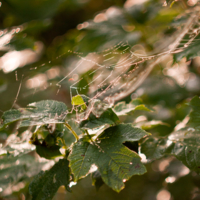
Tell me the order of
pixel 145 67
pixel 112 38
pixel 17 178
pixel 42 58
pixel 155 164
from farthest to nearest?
pixel 42 58 → pixel 112 38 → pixel 145 67 → pixel 155 164 → pixel 17 178

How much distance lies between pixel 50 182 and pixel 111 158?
21 centimetres

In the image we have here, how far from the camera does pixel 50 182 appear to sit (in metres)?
0.58

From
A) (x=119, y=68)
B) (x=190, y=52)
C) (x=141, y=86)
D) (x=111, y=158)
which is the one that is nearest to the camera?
(x=111, y=158)

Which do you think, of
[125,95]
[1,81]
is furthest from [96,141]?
[1,81]

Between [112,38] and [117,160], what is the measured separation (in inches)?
47.9

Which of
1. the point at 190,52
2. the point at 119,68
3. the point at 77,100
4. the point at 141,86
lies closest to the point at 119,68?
the point at 119,68

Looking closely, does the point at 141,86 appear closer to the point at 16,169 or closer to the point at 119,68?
the point at 119,68

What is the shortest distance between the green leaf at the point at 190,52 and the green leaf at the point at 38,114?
1.94 feet

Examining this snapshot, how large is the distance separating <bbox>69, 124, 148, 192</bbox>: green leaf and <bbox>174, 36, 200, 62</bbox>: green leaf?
48 centimetres

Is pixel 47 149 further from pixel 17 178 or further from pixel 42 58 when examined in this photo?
pixel 42 58

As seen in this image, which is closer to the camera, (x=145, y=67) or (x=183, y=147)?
(x=183, y=147)

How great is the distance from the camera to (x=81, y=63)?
4.87 feet

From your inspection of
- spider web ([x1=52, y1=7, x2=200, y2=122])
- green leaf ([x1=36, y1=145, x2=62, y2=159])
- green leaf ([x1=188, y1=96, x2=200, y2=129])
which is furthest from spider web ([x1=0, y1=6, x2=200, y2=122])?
green leaf ([x1=188, y1=96, x2=200, y2=129])

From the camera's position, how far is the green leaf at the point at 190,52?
81 cm
